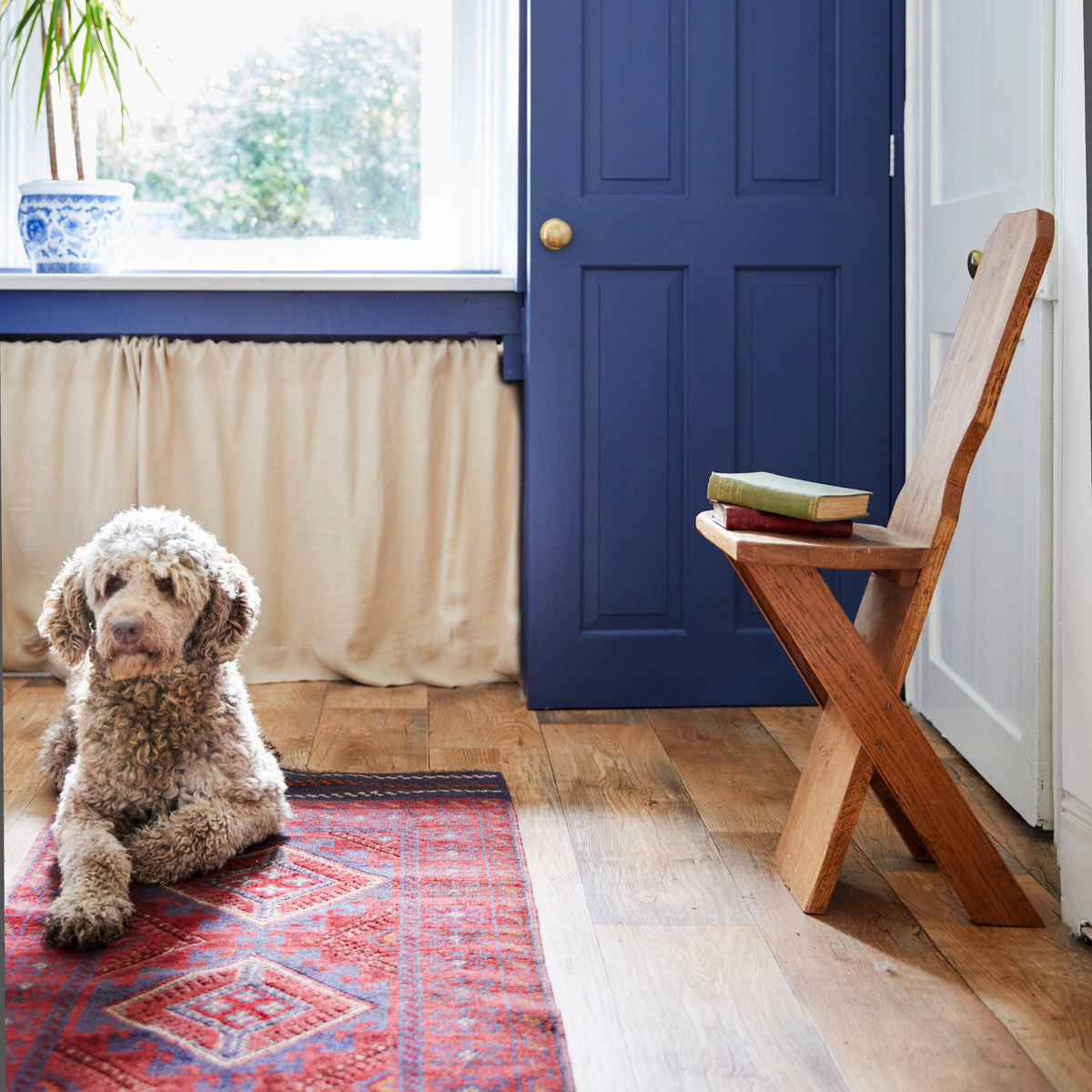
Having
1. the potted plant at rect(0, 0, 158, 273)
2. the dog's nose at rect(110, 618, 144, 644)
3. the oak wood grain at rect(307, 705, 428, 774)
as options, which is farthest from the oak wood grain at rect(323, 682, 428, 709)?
the potted plant at rect(0, 0, 158, 273)

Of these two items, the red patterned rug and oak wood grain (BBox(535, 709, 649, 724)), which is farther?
oak wood grain (BBox(535, 709, 649, 724))

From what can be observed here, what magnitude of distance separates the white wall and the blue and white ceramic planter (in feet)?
6.38

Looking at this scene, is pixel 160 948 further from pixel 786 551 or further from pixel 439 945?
pixel 786 551

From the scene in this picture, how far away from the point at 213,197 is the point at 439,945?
2028 millimetres

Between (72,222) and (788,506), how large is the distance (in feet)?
6.03

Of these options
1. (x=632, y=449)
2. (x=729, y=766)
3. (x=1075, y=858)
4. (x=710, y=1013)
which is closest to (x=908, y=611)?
(x=1075, y=858)

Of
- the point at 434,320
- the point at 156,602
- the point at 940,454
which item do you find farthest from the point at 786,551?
the point at 434,320

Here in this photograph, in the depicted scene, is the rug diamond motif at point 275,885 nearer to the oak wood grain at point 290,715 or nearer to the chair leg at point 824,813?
the oak wood grain at point 290,715

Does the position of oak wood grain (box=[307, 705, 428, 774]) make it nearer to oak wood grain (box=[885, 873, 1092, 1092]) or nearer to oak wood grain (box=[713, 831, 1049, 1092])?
oak wood grain (box=[713, 831, 1049, 1092])

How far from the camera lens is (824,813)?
1.59 meters

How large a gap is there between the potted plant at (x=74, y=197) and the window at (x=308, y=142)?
17cm

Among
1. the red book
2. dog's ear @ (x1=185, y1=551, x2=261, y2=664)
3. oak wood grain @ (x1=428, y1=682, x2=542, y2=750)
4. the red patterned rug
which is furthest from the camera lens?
oak wood grain @ (x1=428, y1=682, x2=542, y2=750)

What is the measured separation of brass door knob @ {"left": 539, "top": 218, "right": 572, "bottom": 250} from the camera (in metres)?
2.40

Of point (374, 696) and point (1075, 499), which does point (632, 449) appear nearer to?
point (374, 696)
